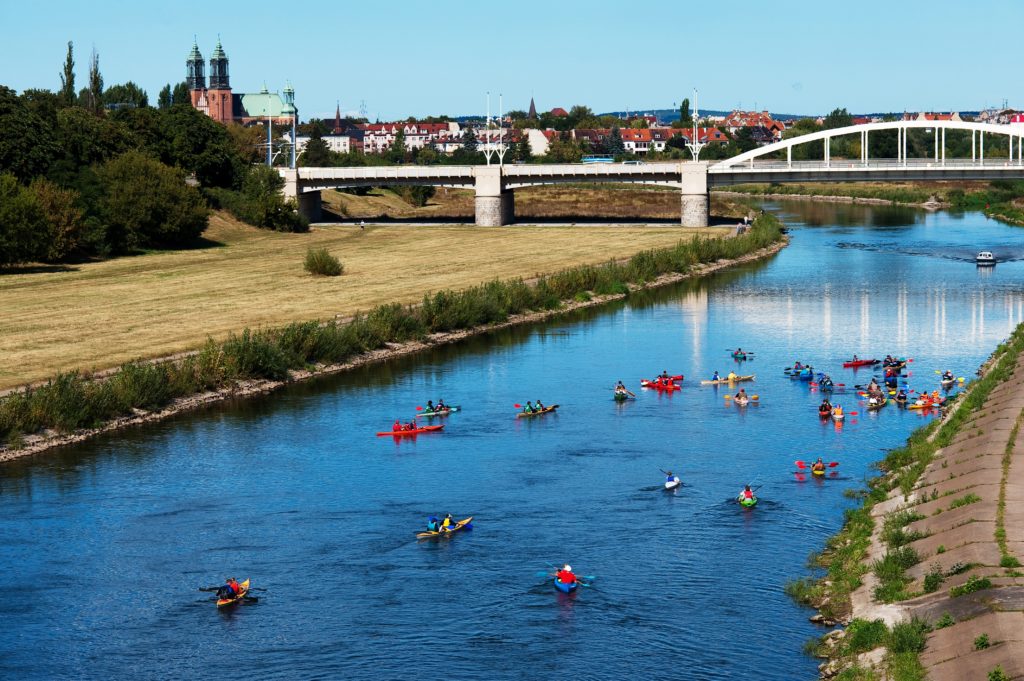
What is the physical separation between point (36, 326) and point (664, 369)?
1288 inches

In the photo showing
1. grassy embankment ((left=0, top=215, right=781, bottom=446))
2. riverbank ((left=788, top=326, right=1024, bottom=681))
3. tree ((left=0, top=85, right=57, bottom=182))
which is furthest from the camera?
tree ((left=0, top=85, right=57, bottom=182))

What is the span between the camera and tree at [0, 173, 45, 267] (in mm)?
96562

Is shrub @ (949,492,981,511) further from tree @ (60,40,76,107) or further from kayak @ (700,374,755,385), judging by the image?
tree @ (60,40,76,107)

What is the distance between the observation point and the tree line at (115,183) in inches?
4063

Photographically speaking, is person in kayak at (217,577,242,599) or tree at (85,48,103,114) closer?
person in kayak at (217,577,242,599)

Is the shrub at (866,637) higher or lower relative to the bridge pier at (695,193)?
lower

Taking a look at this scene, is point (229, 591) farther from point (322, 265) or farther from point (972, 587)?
point (322, 265)

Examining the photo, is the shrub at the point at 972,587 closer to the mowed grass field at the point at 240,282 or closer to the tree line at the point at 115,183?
the mowed grass field at the point at 240,282

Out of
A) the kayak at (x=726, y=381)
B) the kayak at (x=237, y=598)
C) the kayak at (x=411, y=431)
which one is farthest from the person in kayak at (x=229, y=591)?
the kayak at (x=726, y=381)

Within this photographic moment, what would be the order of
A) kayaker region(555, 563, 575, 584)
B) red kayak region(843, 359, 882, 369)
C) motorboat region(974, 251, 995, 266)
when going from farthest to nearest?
1. motorboat region(974, 251, 995, 266)
2. red kayak region(843, 359, 882, 369)
3. kayaker region(555, 563, 575, 584)

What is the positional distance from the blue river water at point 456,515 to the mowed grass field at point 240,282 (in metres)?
11.3

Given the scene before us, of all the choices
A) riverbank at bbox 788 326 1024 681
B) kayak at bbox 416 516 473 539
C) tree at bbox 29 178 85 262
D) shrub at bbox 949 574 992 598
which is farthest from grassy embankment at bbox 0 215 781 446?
shrub at bbox 949 574 992 598

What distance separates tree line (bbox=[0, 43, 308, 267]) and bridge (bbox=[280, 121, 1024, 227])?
9.89m

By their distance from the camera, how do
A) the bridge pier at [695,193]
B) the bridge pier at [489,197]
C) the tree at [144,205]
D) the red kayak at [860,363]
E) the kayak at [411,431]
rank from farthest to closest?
the bridge pier at [489,197], the bridge pier at [695,193], the tree at [144,205], the red kayak at [860,363], the kayak at [411,431]
